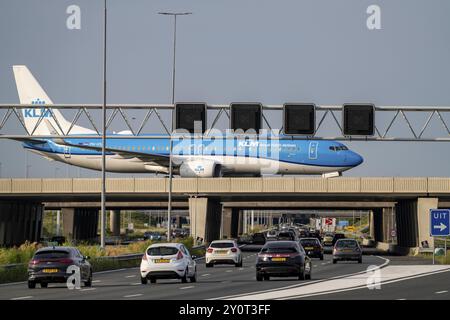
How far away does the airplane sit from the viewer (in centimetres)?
9125

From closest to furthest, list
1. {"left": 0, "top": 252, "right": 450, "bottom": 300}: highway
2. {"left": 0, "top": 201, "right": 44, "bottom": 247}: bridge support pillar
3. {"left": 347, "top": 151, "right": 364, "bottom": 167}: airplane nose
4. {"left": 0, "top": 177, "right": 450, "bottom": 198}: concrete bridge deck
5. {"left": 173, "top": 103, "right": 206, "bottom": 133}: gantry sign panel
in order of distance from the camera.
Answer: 1. {"left": 0, "top": 252, "right": 450, "bottom": 300}: highway
2. {"left": 173, "top": 103, "right": 206, "bottom": 133}: gantry sign panel
3. {"left": 0, "top": 177, "right": 450, "bottom": 198}: concrete bridge deck
4. {"left": 347, "top": 151, "right": 364, "bottom": 167}: airplane nose
5. {"left": 0, "top": 201, "right": 44, "bottom": 247}: bridge support pillar

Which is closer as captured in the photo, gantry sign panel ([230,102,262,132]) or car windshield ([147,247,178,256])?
car windshield ([147,247,178,256])

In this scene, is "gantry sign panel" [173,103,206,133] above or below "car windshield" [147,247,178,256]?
above

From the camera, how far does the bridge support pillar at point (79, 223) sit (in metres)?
118

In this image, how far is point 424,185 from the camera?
8706cm

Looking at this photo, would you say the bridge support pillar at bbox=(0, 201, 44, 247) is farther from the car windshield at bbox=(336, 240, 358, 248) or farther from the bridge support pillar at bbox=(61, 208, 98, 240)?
the car windshield at bbox=(336, 240, 358, 248)

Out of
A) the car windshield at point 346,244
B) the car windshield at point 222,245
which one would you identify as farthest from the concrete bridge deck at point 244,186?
the car windshield at point 222,245

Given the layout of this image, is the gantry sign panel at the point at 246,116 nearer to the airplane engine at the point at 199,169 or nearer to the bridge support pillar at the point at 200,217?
the bridge support pillar at the point at 200,217

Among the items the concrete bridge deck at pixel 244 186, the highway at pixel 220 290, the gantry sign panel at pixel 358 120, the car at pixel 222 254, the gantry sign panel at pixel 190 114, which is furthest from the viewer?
the concrete bridge deck at pixel 244 186

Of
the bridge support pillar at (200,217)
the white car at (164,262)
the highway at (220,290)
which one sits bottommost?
the highway at (220,290)

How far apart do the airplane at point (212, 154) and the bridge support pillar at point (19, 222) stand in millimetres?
6874

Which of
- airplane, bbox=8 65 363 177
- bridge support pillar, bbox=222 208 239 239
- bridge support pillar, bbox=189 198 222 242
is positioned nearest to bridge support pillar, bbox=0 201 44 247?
airplane, bbox=8 65 363 177

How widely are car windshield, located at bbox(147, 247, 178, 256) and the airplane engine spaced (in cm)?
5414
